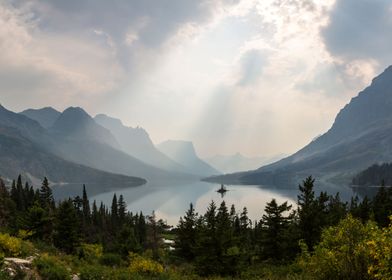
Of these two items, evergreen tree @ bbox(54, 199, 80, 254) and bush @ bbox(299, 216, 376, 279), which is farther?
evergreen tree @ bbox(54, 199, 80, 254)

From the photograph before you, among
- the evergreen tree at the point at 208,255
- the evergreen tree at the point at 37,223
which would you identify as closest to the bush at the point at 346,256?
the evergreen tree at the point at 208,255

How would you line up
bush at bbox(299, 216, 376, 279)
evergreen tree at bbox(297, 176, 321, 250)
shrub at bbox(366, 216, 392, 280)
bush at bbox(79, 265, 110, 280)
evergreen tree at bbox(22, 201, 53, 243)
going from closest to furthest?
1. shrub at bbox(366, 216, 392, 280)
2. bush at bbox(299, 216, 376, 279)
3. bush at bbox(79, 265, 110, 280)
4. evergreen tree at bbox(22, 201, 53, 243)
5. evergreen tree at bbox(297, 176, 321, 250)

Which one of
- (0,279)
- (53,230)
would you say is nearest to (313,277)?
(0,279)

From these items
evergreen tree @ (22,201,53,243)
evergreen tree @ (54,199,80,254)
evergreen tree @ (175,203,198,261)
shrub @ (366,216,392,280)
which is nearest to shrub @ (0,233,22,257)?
shrub @ (366,216,392,280)

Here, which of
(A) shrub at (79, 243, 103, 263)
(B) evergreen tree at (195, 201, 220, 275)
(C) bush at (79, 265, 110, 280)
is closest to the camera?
(C) bush at (79, 265, 110, 280)

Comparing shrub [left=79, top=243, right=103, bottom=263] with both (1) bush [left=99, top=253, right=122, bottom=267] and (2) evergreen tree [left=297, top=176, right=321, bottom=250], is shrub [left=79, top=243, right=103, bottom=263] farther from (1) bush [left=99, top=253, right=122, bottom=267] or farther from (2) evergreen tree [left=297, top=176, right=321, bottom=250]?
(2) evergreen tree [left=297, top=176, right=321, bottom=250]

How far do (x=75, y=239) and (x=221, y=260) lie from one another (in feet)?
81.9

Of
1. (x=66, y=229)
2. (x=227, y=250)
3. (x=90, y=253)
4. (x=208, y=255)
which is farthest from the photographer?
(x=66, y=229)

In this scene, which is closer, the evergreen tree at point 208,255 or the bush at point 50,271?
the bush at point 50,271

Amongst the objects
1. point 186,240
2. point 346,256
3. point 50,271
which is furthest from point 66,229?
point 346,256

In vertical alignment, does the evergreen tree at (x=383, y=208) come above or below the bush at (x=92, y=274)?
below

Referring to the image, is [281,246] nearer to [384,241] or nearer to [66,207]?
[66,207]

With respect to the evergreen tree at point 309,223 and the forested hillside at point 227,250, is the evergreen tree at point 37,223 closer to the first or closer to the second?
the forested hillside at point 227,250

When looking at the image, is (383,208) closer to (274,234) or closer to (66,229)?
(274,234)
